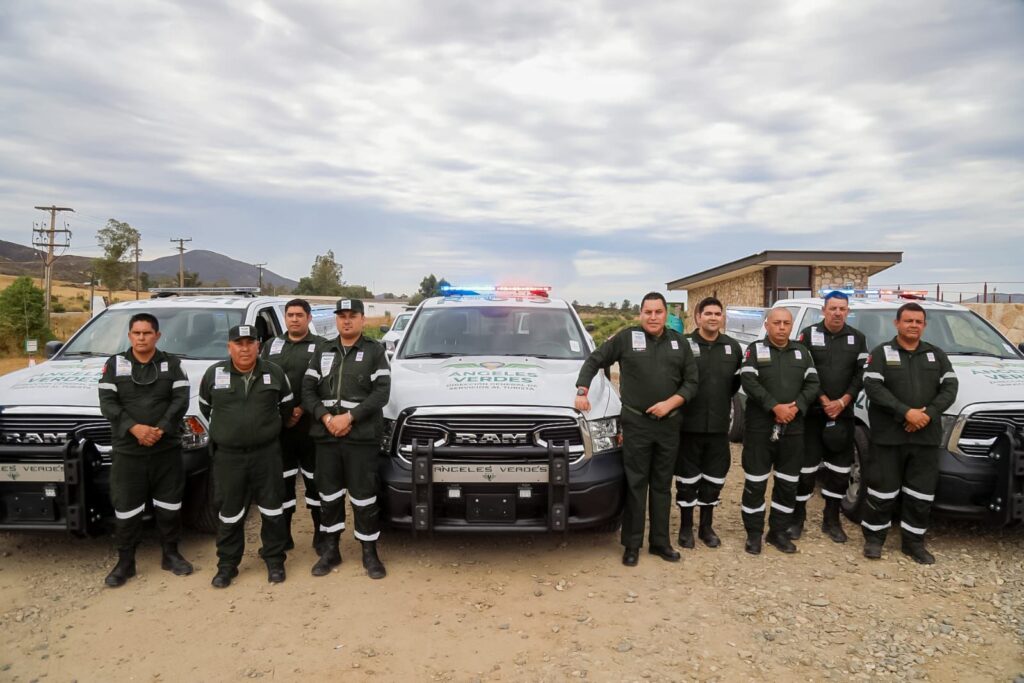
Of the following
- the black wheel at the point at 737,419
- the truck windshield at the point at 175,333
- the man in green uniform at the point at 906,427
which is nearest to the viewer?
the man in green uniform at the point at 906,427

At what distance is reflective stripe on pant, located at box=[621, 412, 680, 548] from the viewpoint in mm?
4758

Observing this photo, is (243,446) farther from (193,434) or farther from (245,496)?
(193,434)

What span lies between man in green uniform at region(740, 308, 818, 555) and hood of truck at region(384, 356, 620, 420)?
1.08 m

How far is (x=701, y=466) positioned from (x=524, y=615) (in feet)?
Result: 6.09

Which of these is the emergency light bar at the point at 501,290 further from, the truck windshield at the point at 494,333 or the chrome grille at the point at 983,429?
the chrome grille at the point at 983,429

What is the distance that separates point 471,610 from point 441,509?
68 centimetres

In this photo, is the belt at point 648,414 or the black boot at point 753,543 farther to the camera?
the black boot at point 753,543

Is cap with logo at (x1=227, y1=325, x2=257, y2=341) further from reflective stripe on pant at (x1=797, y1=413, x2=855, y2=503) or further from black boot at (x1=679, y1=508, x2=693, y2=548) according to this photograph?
reflective stripe on pant at (x1=797, y1=413, x2=855, y2=503)

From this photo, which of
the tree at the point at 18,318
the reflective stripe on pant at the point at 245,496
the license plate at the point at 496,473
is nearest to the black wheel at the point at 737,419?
the license plate at the point at 496,473

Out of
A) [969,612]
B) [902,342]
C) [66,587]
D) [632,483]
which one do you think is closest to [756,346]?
[902,342]

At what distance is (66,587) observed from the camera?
4555mm

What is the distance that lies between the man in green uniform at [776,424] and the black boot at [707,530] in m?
0.23

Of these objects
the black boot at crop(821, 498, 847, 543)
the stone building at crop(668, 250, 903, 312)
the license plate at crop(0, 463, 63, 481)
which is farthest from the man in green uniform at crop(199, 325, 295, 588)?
the stone building at crop(668, 250, 903, 312)

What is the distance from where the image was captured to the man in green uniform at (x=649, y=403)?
476 centimetres
